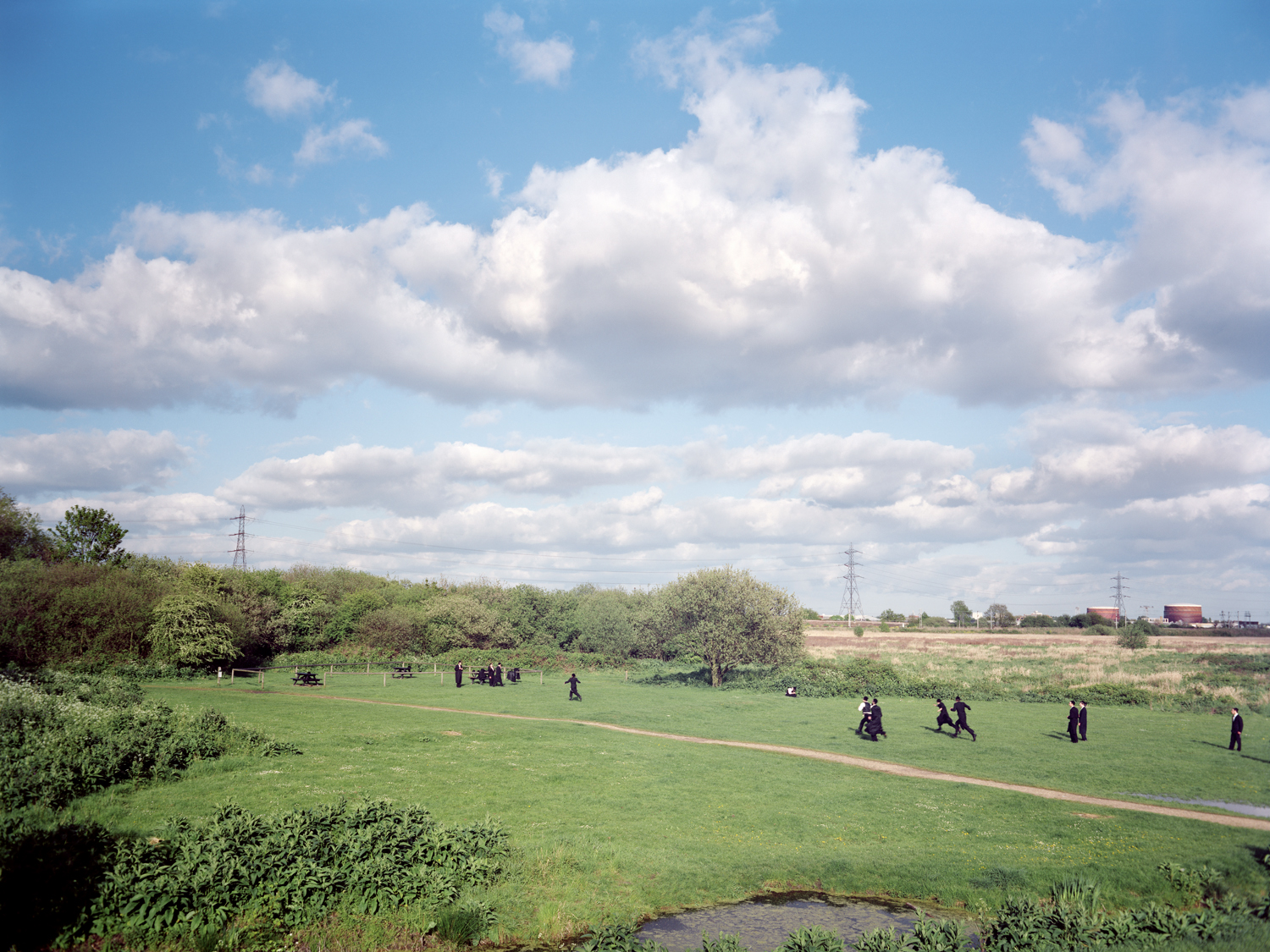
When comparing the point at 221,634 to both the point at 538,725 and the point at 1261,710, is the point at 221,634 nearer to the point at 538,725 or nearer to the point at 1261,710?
the point at 538,725

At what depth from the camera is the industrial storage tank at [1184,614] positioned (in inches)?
4038

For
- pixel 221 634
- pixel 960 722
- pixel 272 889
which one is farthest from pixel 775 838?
pixel 221 634

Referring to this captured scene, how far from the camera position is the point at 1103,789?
23.5 meters

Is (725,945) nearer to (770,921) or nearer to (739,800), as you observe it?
(770,921)

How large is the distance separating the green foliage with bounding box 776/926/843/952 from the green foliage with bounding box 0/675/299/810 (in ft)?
57.9

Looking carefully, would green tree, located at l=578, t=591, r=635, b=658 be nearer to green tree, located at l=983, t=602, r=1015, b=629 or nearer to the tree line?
the tree line

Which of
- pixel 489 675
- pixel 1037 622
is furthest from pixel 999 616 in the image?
pixel 489 675

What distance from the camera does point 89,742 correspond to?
67.1 feet

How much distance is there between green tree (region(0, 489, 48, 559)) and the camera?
74.9 metres

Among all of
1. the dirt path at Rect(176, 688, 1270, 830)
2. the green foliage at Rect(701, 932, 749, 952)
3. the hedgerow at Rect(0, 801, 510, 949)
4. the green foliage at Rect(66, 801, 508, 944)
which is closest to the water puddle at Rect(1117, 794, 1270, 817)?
the dirt path at Rect(176, 688, 1270, 830)

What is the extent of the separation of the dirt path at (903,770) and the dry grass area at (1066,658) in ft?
90.1

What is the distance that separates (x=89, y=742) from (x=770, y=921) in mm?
19628

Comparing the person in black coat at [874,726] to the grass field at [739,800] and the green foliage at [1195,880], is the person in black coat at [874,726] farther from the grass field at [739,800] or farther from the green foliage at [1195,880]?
the green foliage at [1195,880]

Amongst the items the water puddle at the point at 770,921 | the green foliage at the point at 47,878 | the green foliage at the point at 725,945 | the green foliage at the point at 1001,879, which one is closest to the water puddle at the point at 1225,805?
the green foliage at the point at 1001,879
